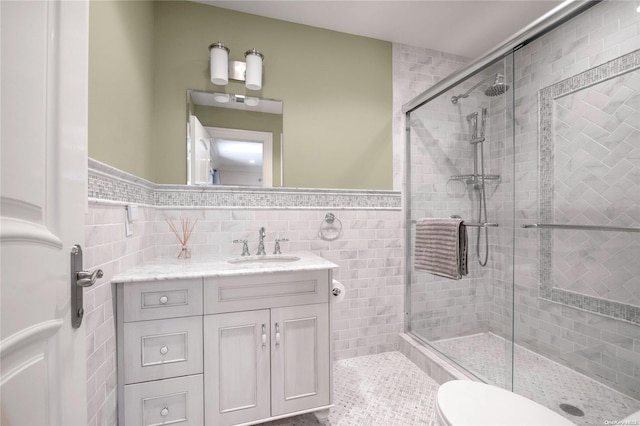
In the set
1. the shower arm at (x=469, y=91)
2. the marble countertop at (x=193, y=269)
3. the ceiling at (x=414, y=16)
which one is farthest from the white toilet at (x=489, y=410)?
the ceiling at (x=414, y=16)

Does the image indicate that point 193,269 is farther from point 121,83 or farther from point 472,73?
point 472,73

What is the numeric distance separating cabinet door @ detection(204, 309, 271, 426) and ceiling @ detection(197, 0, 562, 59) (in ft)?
6.77

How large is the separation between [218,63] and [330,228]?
1411 mm

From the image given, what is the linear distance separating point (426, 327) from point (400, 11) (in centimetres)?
241

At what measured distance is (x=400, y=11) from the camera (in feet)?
6.63

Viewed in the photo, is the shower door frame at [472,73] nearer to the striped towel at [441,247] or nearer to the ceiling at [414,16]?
the striped towel at [441,247]

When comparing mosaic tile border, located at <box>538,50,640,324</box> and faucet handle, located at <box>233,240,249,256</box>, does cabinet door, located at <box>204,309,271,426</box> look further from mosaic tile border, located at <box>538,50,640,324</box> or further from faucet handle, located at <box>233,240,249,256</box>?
mosaic tile border, located at <box>538,50,640,324</box>

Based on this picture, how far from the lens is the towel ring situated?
2.19m

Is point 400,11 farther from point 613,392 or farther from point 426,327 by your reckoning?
point 613,392

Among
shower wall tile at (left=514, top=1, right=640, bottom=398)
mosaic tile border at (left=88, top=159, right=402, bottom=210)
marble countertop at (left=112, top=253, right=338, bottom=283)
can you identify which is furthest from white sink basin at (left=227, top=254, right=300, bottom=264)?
shower wall tile at (left=514, top=1, right=640, bottom=398)

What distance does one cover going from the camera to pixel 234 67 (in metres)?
2.02

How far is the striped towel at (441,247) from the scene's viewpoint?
1842mm

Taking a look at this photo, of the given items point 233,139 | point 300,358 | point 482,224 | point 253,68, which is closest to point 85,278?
point 300,358

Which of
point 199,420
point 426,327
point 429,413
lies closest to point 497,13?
point 426,327
